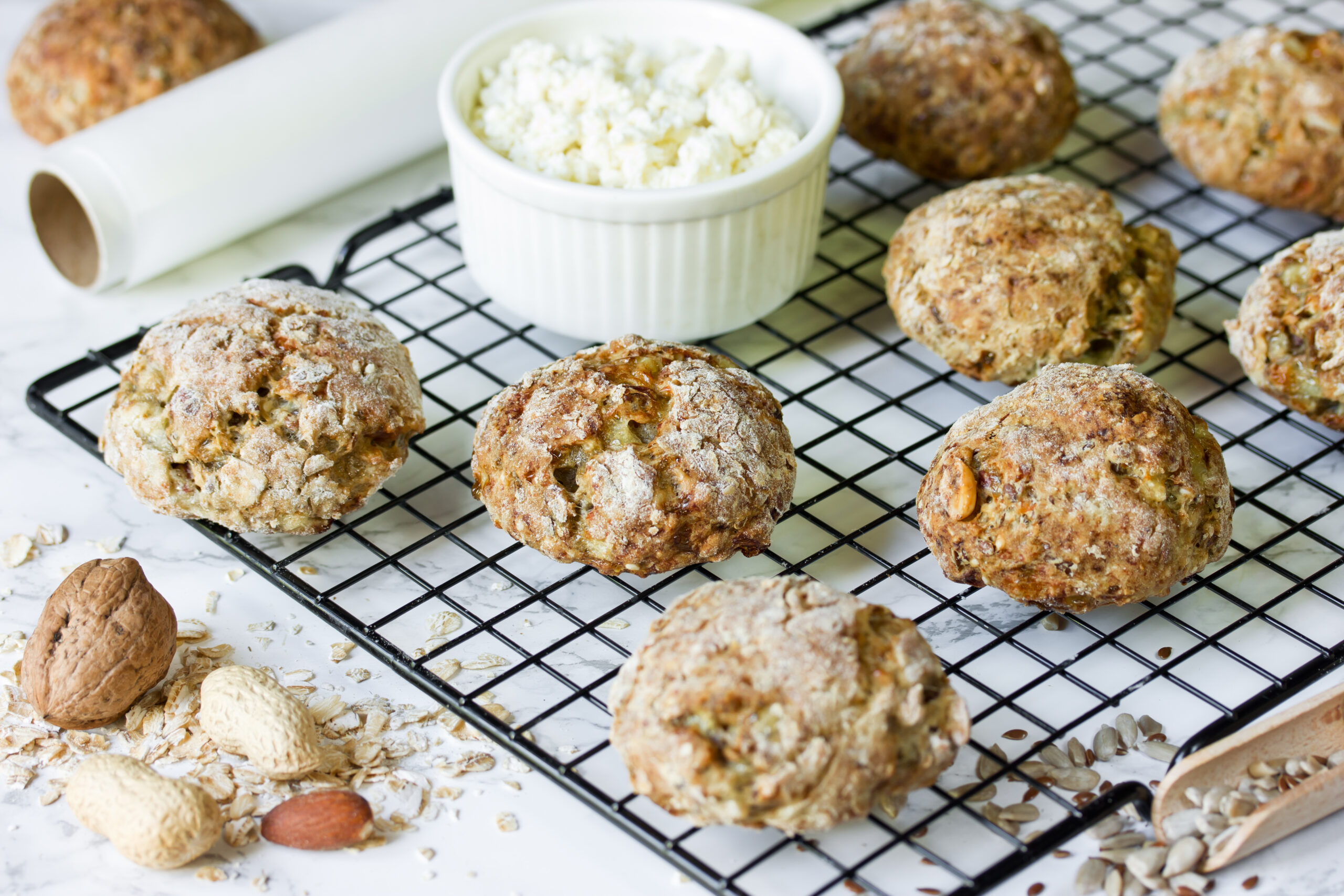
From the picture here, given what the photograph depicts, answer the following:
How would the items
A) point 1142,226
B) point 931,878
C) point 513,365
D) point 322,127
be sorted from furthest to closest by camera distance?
point 322,127 → point 513,365 → point 1142,226 → point 931,878

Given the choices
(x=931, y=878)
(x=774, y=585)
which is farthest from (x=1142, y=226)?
(x=931, y=878)

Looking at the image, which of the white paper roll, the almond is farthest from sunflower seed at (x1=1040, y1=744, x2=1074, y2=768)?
the white paper roll

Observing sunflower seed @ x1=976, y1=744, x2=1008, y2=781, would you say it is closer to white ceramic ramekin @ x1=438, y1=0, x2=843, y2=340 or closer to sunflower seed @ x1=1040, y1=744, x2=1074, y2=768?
sunflower seed @ x1=1040, y1=744, x2=1074, y2=768

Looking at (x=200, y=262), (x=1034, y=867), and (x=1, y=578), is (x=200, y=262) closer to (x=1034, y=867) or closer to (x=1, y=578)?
(x=1, y=578)

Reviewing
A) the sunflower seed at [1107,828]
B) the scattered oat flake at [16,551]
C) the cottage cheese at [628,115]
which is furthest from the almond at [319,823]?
the cottage cheese at [628,115]

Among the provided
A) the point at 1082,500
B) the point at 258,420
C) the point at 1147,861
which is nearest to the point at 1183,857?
the point at 1147,861

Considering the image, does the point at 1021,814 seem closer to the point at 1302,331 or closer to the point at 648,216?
the point at 1302,331

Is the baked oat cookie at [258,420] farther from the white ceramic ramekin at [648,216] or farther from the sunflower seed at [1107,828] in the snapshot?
the sunflower seed at [1107,828]
